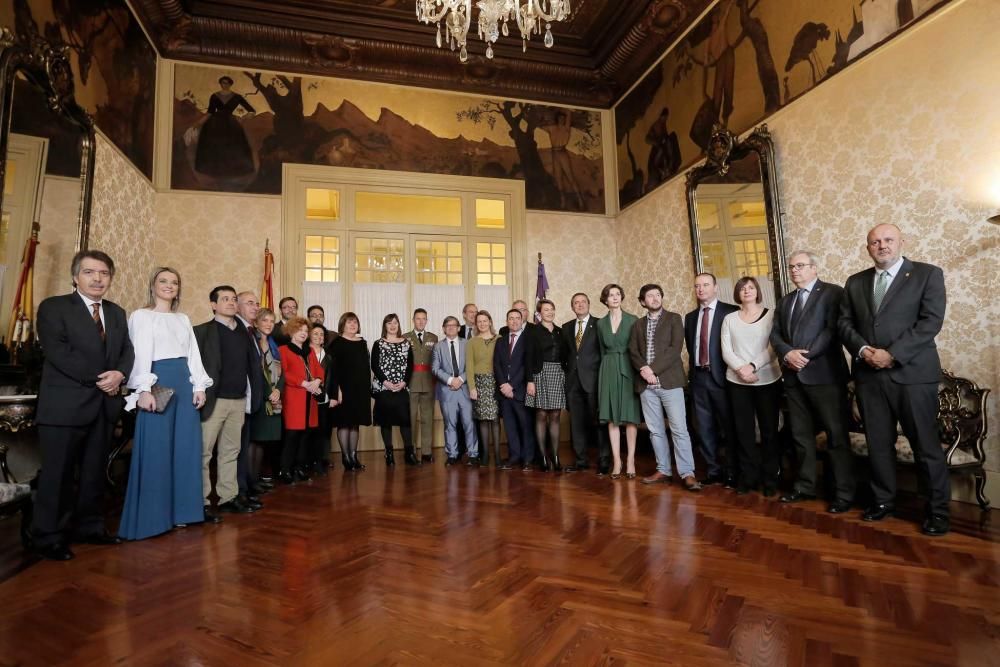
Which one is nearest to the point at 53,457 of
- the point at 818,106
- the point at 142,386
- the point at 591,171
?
the point at 142,386

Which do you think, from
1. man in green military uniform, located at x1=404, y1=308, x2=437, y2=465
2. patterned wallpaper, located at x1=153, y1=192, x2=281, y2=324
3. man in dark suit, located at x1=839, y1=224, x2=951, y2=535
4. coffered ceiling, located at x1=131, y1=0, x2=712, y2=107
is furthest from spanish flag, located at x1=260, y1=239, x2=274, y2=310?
man in dark suit, located at x1=839, y1=224, x2=951, y2=535

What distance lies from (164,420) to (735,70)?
20.9 feet

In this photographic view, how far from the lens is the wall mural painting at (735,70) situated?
179 inches

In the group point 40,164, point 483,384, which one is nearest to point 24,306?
point 40,164

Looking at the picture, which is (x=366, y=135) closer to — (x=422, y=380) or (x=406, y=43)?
(x=406, y=43)

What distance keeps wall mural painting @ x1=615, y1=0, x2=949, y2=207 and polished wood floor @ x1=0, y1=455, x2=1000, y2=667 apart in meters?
3.84

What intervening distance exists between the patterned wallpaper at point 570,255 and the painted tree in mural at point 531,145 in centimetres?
24

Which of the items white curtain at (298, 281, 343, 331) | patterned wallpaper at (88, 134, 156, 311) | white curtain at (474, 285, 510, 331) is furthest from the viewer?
white curtain at (474, 285, 510, 331)

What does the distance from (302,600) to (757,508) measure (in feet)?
9.19

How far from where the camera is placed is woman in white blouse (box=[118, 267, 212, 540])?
3.11 m

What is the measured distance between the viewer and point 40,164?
13.3 ft

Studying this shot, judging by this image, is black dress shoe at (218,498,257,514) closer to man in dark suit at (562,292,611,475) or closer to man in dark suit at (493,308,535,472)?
man in dark suit at (493,308,535,472)

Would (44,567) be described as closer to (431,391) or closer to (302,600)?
(302,600)

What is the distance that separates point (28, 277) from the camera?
→ 3746 mm
